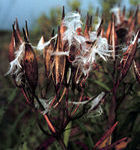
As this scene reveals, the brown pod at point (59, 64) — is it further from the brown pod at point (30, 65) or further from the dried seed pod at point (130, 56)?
the dried seed pod at point (130, 56)

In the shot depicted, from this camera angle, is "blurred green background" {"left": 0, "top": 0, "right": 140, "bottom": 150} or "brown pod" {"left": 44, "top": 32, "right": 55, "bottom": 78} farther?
"blurred green background" {"left": 0, "top": 0, "right": 140, "bottom": 150}

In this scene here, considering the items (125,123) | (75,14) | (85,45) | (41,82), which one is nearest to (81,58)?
(85,45)

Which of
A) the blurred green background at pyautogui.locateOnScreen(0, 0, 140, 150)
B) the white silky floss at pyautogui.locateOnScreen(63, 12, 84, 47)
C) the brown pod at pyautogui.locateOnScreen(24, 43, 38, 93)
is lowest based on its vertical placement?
the blurred green background at pyautogui.locateOnScreen(0, 0, 140, 150)

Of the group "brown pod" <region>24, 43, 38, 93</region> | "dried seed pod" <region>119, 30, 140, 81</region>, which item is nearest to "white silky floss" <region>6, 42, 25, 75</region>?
"brown pod" <region>24, 43, 38, 93</region>

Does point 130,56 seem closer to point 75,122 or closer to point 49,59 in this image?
point 49,59

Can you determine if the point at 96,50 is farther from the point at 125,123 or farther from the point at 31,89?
the point at 125,123

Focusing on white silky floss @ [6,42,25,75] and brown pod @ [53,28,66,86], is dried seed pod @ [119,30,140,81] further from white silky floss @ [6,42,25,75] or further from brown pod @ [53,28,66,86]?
white silky floss @ [6,42,25,75]
